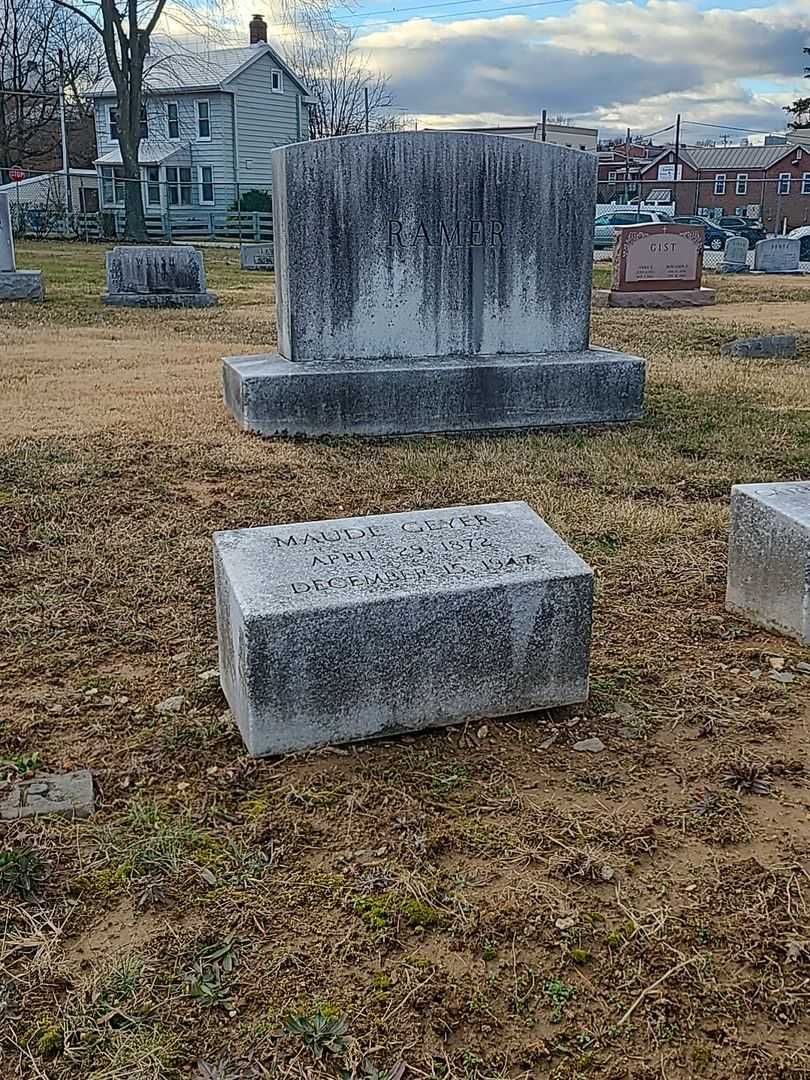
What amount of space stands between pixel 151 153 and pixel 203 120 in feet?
7.98

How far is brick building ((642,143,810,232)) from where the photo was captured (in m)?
55.3

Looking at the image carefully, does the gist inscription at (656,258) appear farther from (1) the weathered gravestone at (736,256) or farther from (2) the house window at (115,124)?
(2) the house window at (115,124)

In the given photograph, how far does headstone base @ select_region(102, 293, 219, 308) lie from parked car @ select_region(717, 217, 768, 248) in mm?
24038

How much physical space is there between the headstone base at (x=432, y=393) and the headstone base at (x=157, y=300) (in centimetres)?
829

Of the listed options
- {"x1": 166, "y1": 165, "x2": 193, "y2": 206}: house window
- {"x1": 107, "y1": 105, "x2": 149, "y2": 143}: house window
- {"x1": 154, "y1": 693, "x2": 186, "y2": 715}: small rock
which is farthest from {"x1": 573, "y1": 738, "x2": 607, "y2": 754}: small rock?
{"x1": 107, "y1": 105, "x2": 149, "y2": 143}: house window

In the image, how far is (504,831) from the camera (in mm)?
2465

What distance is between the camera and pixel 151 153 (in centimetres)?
3953

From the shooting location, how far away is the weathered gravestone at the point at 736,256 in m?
25.6

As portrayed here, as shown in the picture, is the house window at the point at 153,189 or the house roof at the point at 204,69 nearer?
the house roof at the point at 204,69

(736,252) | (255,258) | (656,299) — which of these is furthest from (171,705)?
(736,252)

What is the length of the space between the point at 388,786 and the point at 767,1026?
1.09 m

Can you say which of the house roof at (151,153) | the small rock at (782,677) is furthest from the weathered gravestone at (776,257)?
the small rock at (782,677)

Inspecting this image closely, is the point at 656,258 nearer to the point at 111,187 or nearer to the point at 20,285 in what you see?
the point at 20,285

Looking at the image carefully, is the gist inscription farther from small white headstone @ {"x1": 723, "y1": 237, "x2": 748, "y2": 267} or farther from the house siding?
the house siding
